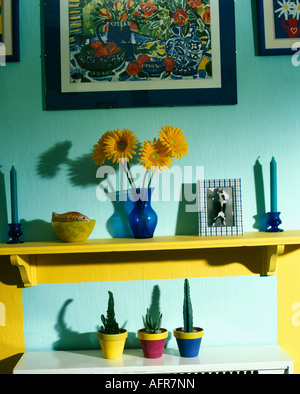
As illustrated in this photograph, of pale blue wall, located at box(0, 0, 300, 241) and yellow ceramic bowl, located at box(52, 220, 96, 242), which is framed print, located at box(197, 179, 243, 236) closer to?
pale blue wall, located at box(0, 0, 300, 241)

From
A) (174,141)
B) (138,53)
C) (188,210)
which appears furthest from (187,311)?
(138,53)

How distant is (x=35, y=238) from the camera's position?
1696mm

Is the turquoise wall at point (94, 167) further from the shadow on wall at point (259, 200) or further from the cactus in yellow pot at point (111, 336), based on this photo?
the cactus in yellow pot at point (111, 336)

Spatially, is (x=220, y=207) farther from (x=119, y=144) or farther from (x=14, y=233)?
(x=14, y=233)

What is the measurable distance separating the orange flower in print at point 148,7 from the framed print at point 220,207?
665 millimetres

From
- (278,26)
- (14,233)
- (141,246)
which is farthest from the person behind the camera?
(278,26)

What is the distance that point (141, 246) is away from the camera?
151 cm


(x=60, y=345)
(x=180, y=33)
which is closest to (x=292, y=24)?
(x=180, y=33)

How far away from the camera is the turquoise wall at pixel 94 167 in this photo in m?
1.70

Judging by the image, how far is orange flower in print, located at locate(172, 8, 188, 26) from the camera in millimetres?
1707

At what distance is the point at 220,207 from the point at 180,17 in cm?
73

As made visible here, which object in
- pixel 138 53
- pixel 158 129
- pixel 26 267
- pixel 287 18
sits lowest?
pixel 26 267

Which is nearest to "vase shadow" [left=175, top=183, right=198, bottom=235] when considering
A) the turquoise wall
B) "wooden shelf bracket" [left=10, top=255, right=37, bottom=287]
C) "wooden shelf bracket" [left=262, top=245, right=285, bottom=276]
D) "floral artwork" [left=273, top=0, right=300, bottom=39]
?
the turquoise wall

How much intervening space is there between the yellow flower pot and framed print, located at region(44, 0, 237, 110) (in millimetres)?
832
